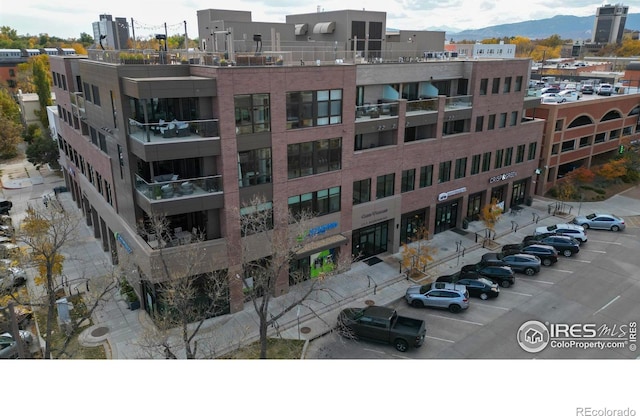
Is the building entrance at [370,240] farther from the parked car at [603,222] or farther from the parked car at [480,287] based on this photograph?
the parked car at [603,222]

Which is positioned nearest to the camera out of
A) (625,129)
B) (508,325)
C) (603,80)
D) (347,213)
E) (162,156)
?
(162,156)

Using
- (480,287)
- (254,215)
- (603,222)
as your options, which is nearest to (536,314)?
(480,287)

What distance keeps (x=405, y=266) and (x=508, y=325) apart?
25.2ft

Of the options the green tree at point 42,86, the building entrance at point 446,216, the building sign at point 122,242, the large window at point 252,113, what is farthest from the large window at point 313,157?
the green tree at point 42,86

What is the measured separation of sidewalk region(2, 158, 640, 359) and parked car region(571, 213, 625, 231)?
2.01 metres

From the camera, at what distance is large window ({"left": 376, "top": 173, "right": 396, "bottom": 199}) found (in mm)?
31000

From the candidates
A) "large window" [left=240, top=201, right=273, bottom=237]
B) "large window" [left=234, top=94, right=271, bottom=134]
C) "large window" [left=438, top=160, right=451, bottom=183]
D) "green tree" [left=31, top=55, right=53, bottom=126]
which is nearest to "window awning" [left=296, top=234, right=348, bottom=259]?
"large window" [left=240, top=201, right=273, bottom=237]

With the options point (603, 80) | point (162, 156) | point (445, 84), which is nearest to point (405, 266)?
point (445, 84)

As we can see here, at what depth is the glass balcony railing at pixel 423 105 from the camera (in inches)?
1251

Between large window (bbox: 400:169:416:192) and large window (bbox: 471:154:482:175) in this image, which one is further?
large window (bbox: 471:154:482:175)

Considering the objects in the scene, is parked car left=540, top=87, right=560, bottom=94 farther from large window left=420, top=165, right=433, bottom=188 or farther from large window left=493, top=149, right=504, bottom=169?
large window left=420, top=165, right=433, bottom=188

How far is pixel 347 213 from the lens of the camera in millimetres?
29344

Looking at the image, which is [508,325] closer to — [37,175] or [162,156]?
[162,156]

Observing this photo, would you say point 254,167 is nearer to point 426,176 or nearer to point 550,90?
point 426,176
